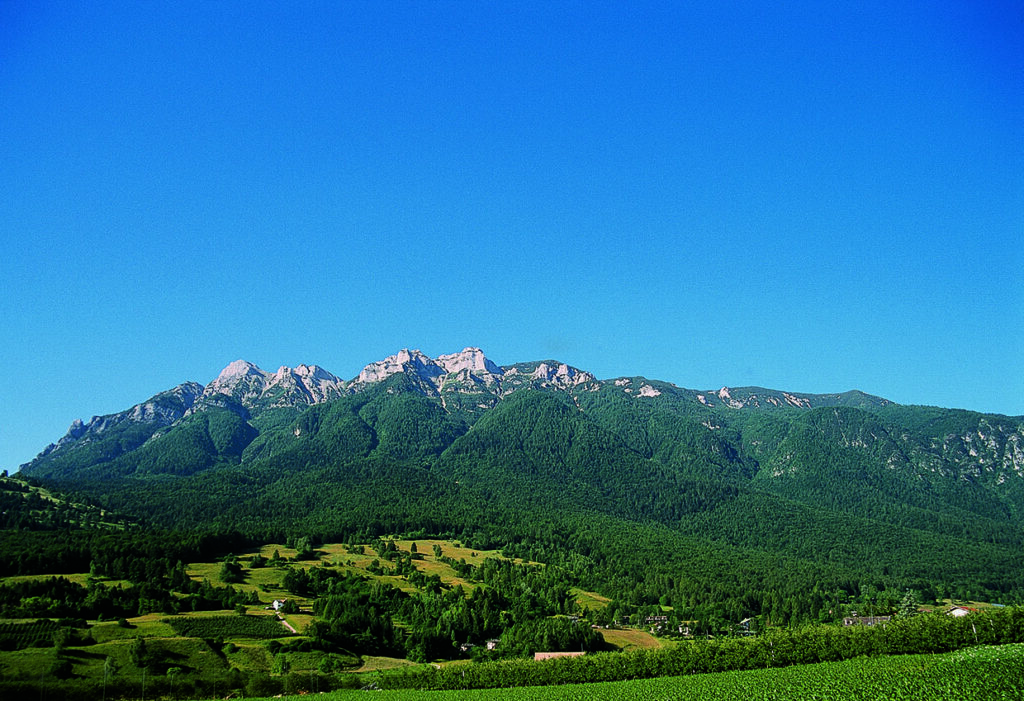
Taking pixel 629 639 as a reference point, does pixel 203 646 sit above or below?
above

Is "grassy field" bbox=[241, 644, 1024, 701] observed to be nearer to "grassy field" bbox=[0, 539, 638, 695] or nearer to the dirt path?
"grassy field" bbox=[0, 539, 638, 695]

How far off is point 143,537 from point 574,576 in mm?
100183

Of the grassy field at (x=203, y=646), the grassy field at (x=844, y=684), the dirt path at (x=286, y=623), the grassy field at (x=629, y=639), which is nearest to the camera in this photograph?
the grassy field at (x=844, y=684)

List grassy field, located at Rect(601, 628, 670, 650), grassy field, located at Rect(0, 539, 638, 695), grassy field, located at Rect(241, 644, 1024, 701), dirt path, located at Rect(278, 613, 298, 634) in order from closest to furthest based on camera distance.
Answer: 1. grassy field, located at Rect(241, 644, 1024, 701)
2. grassy field, located at Rect(0, 539, 638, 695)
3. dirt path, located at Rect(278, 613, 298, 634)
4. grassy field, located at Rect(601, 628, 670, 650)

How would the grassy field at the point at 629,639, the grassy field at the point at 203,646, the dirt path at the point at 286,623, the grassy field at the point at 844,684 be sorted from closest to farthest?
the grassy field at the point at 844,684, the grassy field at the point at 203,646, the dirt path at the point at 286,623, the grassy field at the point at 629,639

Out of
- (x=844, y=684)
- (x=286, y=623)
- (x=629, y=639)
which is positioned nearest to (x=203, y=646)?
(x=286, y=623)

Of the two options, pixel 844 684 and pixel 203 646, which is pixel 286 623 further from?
pixel 844 684

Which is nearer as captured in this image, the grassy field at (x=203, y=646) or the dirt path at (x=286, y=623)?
the grassy field at (x=203, y=646)

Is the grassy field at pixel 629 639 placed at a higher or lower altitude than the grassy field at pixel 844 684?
lower

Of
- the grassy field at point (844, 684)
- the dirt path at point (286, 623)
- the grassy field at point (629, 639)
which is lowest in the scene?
the grassy field at point (629, 639)

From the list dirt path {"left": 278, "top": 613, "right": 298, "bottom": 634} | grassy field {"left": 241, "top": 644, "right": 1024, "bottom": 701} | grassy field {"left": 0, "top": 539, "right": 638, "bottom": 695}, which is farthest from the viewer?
dirt path {"left": 278, "top": 613, "right": 298, "bottom": 634}

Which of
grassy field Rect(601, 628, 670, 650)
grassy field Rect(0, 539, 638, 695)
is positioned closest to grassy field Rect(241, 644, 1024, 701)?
grassy field Rect(0, 539, 638, 695)

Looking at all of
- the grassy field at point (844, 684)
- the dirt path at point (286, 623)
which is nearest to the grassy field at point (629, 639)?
the dirt path at point (286, 623)

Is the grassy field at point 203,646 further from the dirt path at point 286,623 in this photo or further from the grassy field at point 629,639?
the dirt path at point 286,623
